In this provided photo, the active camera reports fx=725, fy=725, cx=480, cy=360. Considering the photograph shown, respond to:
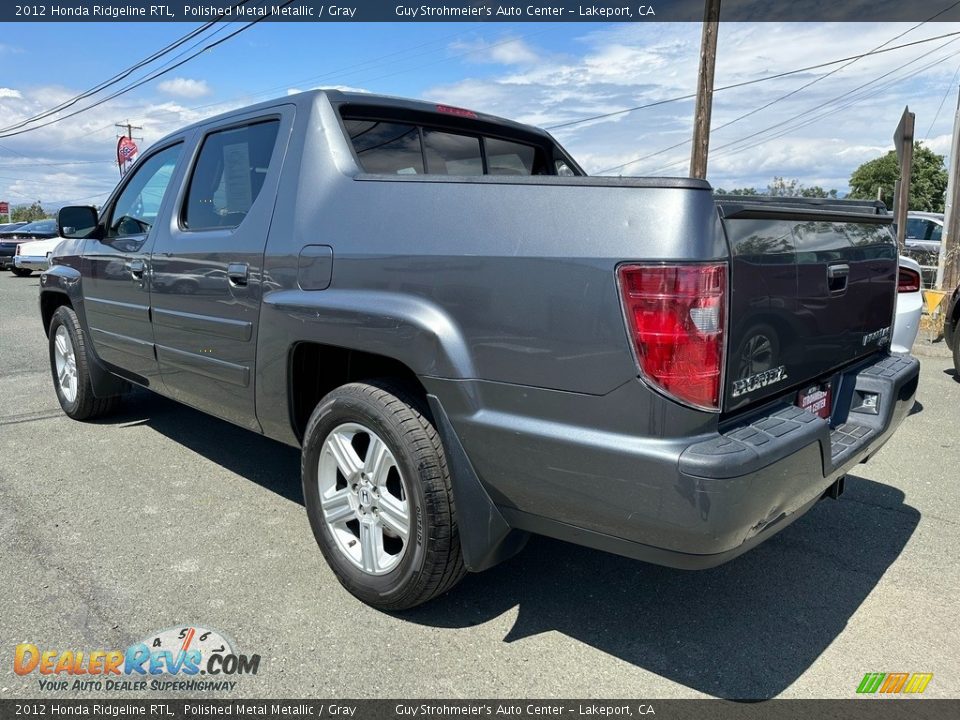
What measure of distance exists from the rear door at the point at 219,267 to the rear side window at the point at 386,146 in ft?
1.01

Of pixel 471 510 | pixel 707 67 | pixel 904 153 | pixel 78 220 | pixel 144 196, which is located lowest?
pixel 471 510

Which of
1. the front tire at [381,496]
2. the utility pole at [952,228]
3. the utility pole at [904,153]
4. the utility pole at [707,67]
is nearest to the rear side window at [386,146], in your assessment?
the front tire at [381,496]

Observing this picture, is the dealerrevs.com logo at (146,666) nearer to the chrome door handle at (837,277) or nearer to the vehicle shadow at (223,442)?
the vehicle shadow at (223,442)

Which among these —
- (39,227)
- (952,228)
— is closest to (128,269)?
(952,228)

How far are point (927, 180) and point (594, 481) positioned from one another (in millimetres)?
66889

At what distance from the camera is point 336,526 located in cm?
291

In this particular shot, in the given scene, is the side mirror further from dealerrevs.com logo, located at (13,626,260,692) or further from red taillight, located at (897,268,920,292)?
red taillight, located at (897,268,920,292)

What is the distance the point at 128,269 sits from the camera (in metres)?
4.13

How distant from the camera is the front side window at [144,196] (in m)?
4.15

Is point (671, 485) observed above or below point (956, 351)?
above

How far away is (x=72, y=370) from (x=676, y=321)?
4.79 m

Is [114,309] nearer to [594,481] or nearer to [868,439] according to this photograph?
[594,481]

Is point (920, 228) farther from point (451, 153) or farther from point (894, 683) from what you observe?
point (894, 683)

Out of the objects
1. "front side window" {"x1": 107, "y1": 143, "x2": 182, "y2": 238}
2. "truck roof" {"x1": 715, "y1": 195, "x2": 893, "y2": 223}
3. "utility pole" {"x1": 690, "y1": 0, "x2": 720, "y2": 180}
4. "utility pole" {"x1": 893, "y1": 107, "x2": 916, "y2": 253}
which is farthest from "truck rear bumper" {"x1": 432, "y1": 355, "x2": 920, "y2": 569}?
"utility pole" {"x1": 690, "y1": 0, "x2": 720, "y2": 180}
